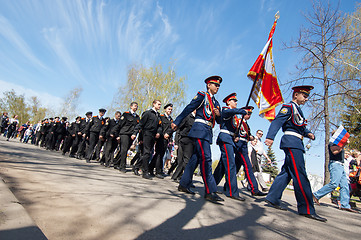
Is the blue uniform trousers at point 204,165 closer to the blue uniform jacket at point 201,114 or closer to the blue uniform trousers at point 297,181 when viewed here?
the blue uniform jacket at point 201,114

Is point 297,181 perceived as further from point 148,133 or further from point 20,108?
point 20,108

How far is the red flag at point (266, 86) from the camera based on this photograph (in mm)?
5281

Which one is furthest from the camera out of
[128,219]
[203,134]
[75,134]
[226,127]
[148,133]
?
[75,134]

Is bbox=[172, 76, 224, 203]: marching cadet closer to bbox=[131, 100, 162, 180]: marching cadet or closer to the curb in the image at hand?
bbox=[131, 100, 162, 180]: marching cadet

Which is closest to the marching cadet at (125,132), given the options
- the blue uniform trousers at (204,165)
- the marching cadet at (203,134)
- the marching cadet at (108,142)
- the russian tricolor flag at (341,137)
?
the marching cadet at (108,142)

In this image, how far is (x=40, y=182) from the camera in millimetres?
3236

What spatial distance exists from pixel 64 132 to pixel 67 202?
40.3ft

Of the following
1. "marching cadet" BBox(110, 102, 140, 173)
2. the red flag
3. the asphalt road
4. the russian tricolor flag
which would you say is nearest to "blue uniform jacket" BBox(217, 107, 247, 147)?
the red flag

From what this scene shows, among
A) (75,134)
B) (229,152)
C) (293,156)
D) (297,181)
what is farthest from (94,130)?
(297,181)

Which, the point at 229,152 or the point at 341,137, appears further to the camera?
the point at 341,137

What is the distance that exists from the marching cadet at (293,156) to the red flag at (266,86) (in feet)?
2.65

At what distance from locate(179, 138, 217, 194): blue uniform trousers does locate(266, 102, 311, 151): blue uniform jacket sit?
1.19 m

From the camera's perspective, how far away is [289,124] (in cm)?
438

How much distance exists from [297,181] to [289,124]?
3.46 feet
